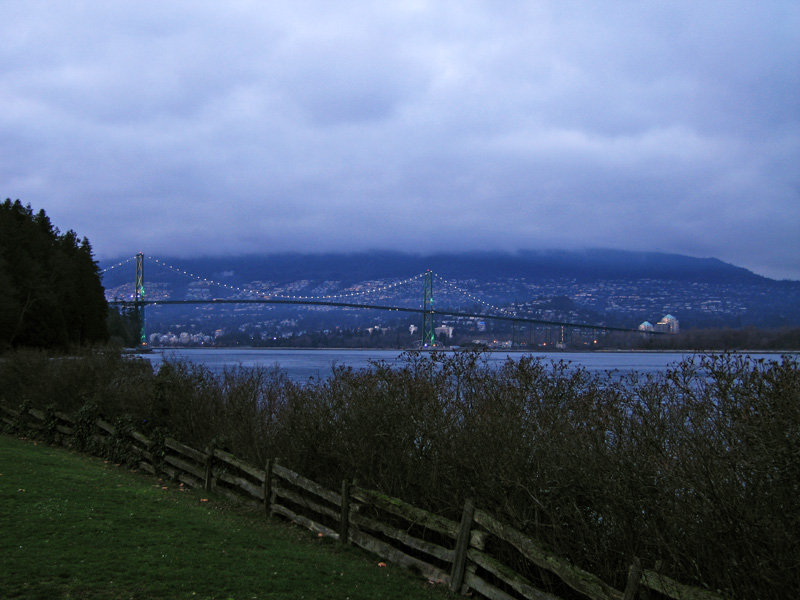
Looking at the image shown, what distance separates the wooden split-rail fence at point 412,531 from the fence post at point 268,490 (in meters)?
0.02

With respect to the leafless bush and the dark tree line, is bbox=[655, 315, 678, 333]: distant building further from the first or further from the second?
the leafless bush

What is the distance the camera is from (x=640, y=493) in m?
7.00

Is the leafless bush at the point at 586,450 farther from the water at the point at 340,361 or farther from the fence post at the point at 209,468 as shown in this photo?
the water at the point at 340,361

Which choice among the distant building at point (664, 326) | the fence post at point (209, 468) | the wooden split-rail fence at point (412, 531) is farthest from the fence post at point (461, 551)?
the distant building at point (664, 326)

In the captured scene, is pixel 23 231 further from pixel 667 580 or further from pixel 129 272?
pixel 129 272

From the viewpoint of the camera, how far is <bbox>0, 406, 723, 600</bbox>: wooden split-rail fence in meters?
6.66

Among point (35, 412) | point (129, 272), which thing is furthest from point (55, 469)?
point (129, 272)

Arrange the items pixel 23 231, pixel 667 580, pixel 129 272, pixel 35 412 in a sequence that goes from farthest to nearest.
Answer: pixel 129 272 → pixel 23 231 → pixel 35 412 → pixel 667 580

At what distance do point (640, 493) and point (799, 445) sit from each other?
2.09 meters

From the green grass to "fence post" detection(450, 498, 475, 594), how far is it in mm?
203

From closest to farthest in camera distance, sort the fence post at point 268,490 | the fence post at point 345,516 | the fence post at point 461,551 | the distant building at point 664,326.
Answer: the fence post at point 461,551
the fence post at point 345,516
the fence post at point 268,490
the distant building at point 664,326

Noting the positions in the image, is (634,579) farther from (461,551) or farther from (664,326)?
(664,326)

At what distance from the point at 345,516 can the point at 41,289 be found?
4441 cm

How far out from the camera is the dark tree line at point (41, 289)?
152 ft
